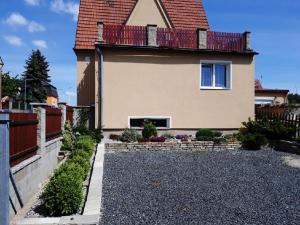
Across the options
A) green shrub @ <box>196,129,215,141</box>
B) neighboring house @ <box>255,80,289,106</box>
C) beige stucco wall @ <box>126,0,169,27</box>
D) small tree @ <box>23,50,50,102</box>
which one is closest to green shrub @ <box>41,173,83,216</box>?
green shrub @ <box>196,129,215,141</box>

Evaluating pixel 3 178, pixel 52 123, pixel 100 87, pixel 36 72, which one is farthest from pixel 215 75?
pixel 36 72

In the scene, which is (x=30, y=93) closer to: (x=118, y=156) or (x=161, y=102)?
(x=161, y=102)

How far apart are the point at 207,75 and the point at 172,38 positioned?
8.27ft

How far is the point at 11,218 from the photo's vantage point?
609 centimetres

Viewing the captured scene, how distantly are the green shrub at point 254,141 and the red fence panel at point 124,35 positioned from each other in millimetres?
6615

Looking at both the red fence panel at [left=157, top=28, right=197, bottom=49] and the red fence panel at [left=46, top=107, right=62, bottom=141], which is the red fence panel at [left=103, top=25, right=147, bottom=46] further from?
the red fence panel at [left=46, top=107, right=62, bottom=141]

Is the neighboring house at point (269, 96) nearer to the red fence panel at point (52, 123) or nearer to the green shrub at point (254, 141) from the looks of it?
the green shrub at point (254, 141)

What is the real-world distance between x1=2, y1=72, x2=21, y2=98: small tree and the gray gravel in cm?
4310

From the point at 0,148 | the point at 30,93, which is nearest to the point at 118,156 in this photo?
the point at 0,148

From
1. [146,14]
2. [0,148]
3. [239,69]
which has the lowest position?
[0,148]

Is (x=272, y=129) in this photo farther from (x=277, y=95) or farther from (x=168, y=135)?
(x=277, y=95)

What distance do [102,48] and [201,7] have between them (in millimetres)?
11731

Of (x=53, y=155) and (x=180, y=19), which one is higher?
(x=180, y=19)

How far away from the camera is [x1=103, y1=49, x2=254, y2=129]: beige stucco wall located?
17781 millimetres
